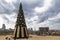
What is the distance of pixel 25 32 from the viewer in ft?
48.7

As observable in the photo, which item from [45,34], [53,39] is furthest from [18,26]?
[45,34]

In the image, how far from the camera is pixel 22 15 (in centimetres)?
1498

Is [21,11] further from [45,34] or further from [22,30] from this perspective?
[45,34]

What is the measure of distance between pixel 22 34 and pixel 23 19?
1.28m

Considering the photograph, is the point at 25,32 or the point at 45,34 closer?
the point at 25,32

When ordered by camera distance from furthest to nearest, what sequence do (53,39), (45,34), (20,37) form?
(45,34)
(53,39)
(20,37)

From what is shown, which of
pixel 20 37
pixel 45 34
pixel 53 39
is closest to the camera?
pixel 20 37

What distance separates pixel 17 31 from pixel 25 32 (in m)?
0.68

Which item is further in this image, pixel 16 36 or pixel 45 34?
pixel 45 34

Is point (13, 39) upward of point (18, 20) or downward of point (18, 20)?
downward

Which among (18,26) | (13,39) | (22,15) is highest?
(22,15)

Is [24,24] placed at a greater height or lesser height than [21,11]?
lesser

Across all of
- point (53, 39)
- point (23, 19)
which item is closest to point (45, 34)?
point (53, 39)

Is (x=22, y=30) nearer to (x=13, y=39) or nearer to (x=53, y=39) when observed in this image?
(x=13, y=39)
